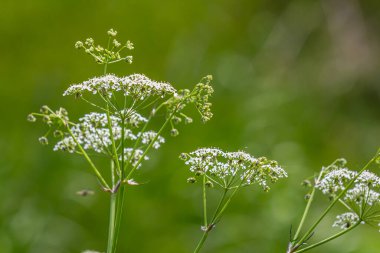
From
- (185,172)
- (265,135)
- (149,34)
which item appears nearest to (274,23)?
(149,34)

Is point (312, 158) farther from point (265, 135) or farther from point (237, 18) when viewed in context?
point (237, 18)

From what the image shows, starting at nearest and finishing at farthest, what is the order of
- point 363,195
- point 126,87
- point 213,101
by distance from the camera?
point 126,87, point 363,195, point 213,101

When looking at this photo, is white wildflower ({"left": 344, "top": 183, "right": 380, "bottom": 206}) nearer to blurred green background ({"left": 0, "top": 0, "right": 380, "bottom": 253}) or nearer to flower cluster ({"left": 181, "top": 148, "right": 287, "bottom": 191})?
flower cluster ({"left": 181, "top": 148, "right": 287, "bottom": 191})

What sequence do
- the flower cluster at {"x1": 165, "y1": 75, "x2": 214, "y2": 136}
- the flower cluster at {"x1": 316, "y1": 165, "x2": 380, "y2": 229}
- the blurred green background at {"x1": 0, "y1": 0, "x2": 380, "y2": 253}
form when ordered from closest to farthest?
the flower cluster at {"x1": 165, "y1": 75, "x2": 214, "y2": 136}
the flower cluster at {"x1": 316, "y1": 165, "x2": 380, "y2": 229}
the blurred green background at {"x1": 0, "y1": 0, "x2": 380, "y2": 253}

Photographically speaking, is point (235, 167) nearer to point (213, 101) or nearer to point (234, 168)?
point (234, 168)

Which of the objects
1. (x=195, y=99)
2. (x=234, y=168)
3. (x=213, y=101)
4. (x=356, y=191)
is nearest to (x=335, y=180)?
(x=356, y=191)

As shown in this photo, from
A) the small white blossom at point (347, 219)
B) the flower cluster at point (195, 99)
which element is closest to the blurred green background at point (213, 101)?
the small white blossom at point (347, 219)

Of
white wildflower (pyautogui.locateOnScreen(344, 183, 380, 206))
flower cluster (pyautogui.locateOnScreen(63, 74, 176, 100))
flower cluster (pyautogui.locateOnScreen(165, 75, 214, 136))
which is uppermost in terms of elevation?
flower cluster (pyautogui.locateOnScreen(63, 74, 176, 100))

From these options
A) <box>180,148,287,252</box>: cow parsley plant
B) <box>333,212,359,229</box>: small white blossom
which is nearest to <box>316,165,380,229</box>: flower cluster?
<box>333,212,359,229</box>: small white blossom

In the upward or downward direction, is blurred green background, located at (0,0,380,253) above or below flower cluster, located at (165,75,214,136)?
above

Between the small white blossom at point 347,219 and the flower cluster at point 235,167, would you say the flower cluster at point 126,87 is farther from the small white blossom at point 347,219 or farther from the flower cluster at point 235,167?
the small white blossom at point 347,219
